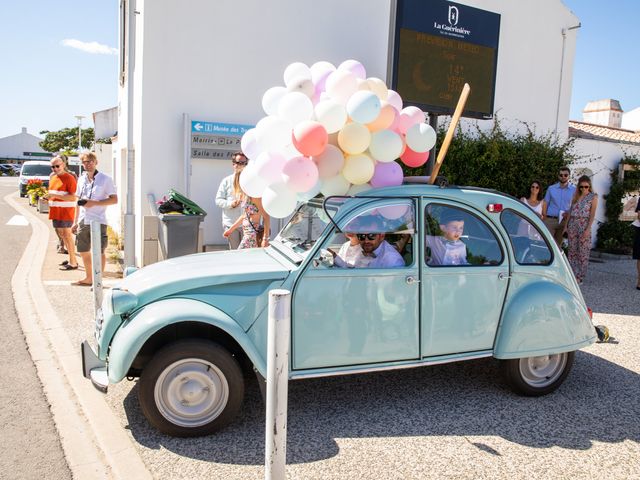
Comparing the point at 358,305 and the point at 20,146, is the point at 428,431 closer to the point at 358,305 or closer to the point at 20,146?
the point at 358,305

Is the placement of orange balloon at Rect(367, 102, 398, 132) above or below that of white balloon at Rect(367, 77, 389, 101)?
below

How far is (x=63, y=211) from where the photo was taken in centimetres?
880

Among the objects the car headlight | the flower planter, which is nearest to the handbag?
the car headlight

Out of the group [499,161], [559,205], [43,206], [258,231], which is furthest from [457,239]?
[43,206]

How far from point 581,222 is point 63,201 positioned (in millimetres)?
8585

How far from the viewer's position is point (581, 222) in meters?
8.76

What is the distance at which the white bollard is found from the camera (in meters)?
2.44

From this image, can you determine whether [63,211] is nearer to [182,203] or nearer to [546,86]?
[182,203]

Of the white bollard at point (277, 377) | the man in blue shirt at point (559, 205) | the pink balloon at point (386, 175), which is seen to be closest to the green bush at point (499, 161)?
the man in blue shirt at point (559, 205)

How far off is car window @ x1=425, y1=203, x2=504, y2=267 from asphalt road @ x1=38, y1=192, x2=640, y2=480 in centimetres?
118

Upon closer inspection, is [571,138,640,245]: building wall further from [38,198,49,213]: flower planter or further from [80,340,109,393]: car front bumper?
[38,198,49,213]: flower planter

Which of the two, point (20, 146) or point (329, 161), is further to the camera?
point (20, 146)

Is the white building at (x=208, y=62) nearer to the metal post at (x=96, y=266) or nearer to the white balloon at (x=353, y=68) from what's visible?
the metal post at (x=96, y=266)

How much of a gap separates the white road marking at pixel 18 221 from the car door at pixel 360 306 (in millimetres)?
14047
